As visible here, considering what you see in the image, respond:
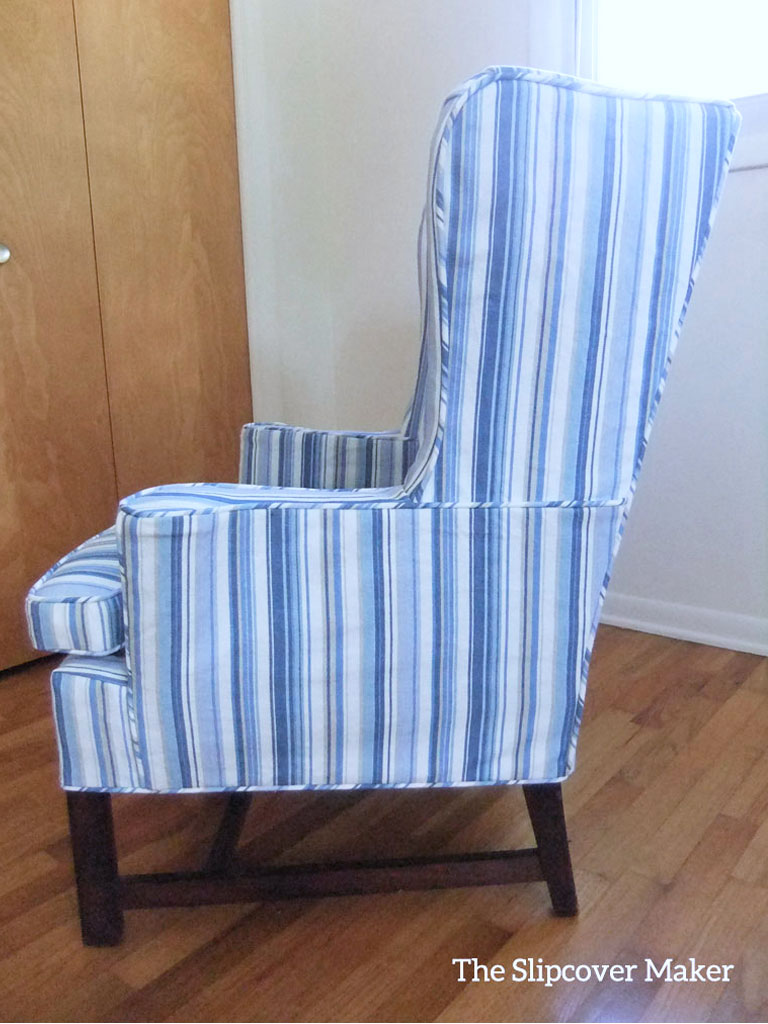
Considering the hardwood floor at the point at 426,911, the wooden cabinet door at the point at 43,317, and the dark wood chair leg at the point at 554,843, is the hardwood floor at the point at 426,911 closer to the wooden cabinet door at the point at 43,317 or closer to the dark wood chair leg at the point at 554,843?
the dark wood chair leg at the point at 554,843

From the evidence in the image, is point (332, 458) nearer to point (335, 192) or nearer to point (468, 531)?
point (468, 531)

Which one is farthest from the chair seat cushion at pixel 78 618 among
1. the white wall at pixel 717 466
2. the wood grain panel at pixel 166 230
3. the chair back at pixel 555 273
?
the white wall at pixel 717 466

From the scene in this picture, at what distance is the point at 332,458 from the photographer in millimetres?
1424

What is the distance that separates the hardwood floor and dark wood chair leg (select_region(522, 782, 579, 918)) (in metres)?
0.03

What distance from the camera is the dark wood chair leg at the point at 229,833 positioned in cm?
106

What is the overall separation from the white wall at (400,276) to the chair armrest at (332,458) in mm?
712

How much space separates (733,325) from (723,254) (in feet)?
0.47

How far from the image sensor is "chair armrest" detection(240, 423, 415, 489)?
1412 mm

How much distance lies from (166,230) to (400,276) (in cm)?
59

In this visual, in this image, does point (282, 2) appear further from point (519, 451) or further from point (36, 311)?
point (519, 451)

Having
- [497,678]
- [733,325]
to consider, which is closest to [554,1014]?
[497,678]

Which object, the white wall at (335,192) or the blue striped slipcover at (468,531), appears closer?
the blue striped slipcover at (468,531)

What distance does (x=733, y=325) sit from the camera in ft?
5.59

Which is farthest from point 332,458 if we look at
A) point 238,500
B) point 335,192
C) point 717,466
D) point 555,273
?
point 335,192
